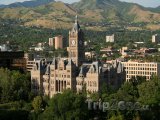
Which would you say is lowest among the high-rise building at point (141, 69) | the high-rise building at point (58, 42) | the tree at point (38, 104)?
the tree at point (38, 104)

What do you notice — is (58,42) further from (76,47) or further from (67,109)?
(67,109)

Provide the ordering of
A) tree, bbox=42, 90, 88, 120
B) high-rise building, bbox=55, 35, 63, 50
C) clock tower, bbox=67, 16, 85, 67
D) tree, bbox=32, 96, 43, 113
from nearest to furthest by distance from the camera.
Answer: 1. tree, bbox=42, 90, 88, 120
2. tree, bbox=32, 96, 43, 113
3. clock tower, bbox=67, 16, 85, 67
4. high-rise building, bbox=55, 35, 63, 50

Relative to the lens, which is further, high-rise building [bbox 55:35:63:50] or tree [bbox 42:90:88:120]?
high-rise building [bbox 55:35:63:50]

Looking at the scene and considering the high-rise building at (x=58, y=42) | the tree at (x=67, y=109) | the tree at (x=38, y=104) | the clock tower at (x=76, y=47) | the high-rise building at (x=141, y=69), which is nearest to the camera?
the tree at (x=67, y=109)

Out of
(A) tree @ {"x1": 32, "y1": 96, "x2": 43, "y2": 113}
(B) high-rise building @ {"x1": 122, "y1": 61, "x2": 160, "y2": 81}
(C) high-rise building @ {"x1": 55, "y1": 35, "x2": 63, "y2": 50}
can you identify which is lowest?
(A) tree @ {"x1": 32, "y1": 96, "x2": 43, "y2": 113}

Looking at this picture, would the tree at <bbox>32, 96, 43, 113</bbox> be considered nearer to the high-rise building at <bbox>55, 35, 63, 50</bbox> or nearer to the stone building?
the stone building

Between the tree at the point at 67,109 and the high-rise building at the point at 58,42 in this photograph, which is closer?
the tree at the point at 67,109

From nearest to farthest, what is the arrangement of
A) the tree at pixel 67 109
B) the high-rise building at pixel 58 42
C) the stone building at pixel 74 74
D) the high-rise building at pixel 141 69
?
the tree at pixel 67 109 < the stone building at pixel 74 74 < the high-rise building at pixel 141 69 < the high-rise building at pixel 58 42

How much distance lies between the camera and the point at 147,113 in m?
57.7

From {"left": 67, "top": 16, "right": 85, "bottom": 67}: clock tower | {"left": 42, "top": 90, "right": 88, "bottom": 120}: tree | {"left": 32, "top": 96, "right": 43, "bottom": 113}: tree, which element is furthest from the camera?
{"left": 67, "top": 16, "right": 85, "bottom": 67}: clock tower

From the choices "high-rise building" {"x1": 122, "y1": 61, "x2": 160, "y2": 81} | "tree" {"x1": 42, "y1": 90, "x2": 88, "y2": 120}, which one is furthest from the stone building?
"high-rise building" {"x1": 122, "y1": 61, "x2": 160, "y2": 81}

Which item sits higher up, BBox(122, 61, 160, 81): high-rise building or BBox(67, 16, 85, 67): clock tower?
BBox(67, 16, 85, 67): clock tower

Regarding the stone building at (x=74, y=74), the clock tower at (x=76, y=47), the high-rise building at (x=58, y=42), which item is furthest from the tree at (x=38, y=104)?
the high-rise building at (x=58, y=42)

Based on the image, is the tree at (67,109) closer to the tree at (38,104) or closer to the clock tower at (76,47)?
the tree at (38,104)
